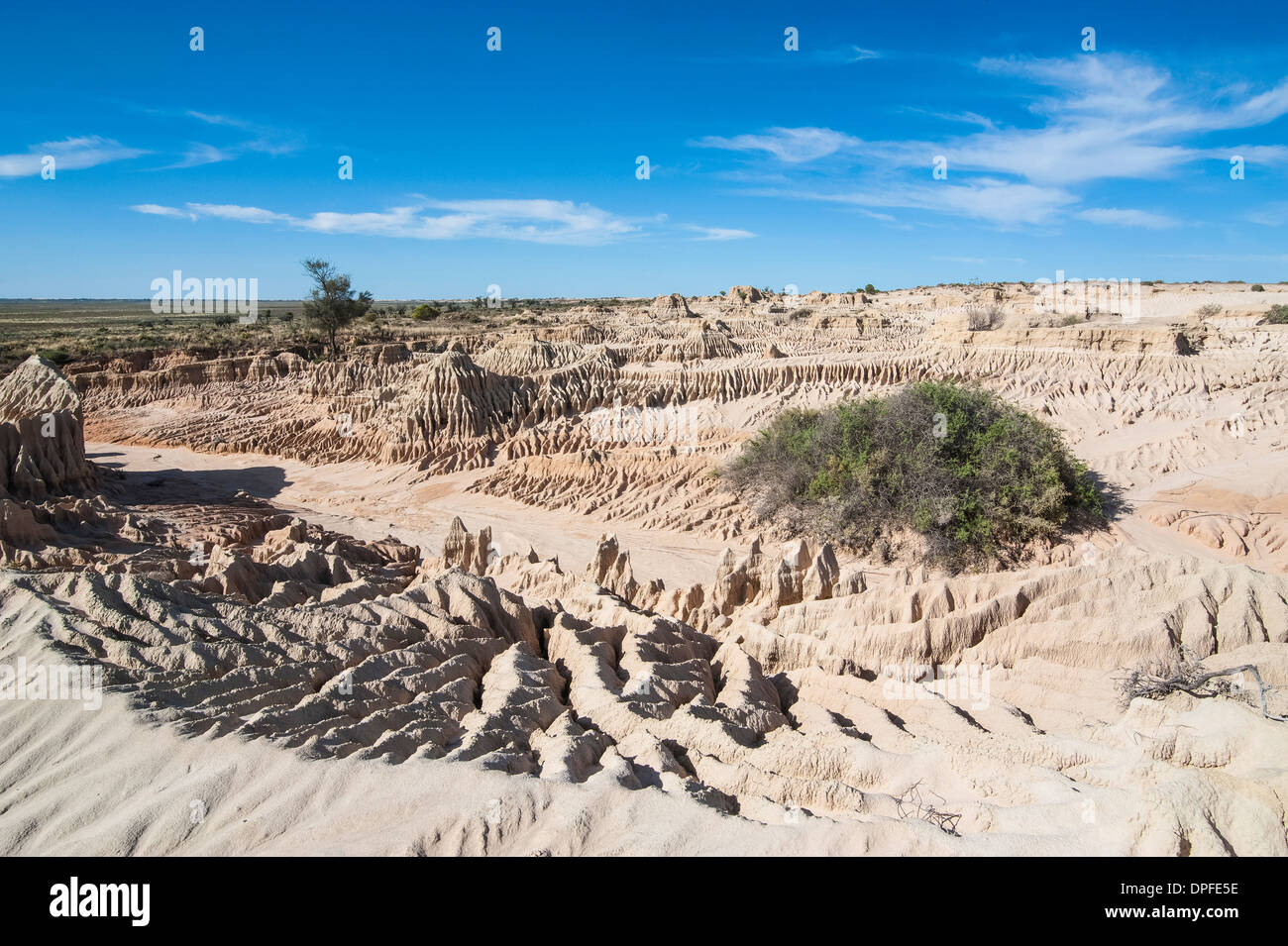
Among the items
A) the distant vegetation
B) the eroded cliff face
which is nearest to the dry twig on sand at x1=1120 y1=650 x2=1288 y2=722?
the distant vegetation

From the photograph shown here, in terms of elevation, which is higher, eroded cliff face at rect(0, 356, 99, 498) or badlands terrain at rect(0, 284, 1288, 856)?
eroded cliff face at rect(0, 356, 99, 498)

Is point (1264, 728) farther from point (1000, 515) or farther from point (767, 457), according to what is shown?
point (767, 457)

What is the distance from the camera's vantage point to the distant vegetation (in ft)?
38.2

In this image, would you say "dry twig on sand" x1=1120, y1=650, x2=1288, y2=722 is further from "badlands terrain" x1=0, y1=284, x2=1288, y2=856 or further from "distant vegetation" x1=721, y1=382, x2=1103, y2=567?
"distant vegetation" x1=721, y1=382, x2=1103, y2=567

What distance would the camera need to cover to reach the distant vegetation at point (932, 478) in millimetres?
11641

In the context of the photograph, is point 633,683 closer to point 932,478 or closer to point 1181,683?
point 1181,683

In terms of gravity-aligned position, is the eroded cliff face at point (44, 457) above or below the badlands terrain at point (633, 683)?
above

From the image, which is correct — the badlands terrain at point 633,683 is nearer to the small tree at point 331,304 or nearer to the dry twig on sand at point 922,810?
the dry twig on sand at point 922,810

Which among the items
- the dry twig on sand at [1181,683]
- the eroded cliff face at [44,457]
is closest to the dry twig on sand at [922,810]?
the dry twig on sand at [1181,683]

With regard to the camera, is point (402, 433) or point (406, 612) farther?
point (402, 433)

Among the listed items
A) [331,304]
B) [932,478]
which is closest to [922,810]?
[932,478]
